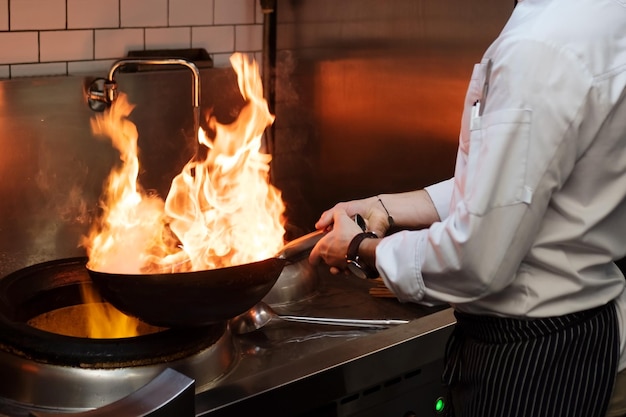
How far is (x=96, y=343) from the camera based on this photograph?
1511 millimetres

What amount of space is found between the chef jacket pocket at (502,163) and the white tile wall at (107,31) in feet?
3.80

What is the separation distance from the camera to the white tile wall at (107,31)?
1.99 meters

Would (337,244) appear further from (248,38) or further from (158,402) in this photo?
(248,38)

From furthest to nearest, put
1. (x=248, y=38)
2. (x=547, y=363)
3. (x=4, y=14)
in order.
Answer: (x=248, y=38) → (x=4, y=14) → (x=547, y=363)

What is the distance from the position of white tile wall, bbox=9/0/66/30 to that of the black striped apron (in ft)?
3.82

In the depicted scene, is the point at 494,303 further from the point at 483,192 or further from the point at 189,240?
the point at 189,240

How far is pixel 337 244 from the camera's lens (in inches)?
61.9

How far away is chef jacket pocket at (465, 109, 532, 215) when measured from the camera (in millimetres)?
1232

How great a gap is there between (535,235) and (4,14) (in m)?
1.26

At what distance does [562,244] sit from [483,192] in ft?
0.59

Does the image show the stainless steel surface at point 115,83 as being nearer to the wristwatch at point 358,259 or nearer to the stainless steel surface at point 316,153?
the stainless steel surface at point 316,153

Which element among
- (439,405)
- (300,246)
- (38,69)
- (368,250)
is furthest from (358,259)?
(38,69)

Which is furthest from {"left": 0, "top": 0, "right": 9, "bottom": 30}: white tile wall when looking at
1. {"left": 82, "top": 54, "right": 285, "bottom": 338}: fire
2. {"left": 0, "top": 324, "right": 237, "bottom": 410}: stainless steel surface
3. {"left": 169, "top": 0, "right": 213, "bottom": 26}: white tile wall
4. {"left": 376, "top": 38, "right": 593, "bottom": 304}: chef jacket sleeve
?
{"left": 376, "top": 38, "right": 593, "bottom": 304}: chef jacket sleeve

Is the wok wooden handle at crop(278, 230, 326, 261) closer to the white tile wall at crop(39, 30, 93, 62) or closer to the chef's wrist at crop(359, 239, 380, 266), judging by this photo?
the chef's wrist at crop(359, 239, 380, 266)
